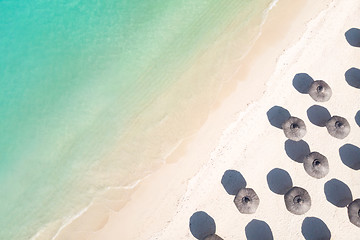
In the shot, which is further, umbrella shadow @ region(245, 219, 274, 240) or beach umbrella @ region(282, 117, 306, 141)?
beach umbrella @ region(282, 117, 306, 141)

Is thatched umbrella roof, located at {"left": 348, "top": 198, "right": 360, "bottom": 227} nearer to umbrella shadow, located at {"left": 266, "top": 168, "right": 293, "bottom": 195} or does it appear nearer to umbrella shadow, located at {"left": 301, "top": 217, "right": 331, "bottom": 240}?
umbrella shadow, located at {"left": 301, "top": 217, "right": 331, "bottom": 240}

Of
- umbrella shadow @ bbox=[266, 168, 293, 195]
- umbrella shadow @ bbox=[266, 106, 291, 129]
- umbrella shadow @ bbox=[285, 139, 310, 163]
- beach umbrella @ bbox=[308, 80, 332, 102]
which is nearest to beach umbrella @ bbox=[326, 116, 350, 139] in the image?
beach umbrella @ bbox=[308, 80, 332, 102]

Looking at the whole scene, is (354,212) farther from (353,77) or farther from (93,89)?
(93,89)

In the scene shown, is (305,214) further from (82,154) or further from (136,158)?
(82,154)

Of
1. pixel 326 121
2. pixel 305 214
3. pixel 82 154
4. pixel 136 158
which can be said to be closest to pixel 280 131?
pixel 326 121

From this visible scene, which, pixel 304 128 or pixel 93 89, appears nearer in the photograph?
pixel 304 128

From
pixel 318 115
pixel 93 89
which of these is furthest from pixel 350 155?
pixel 93 89
